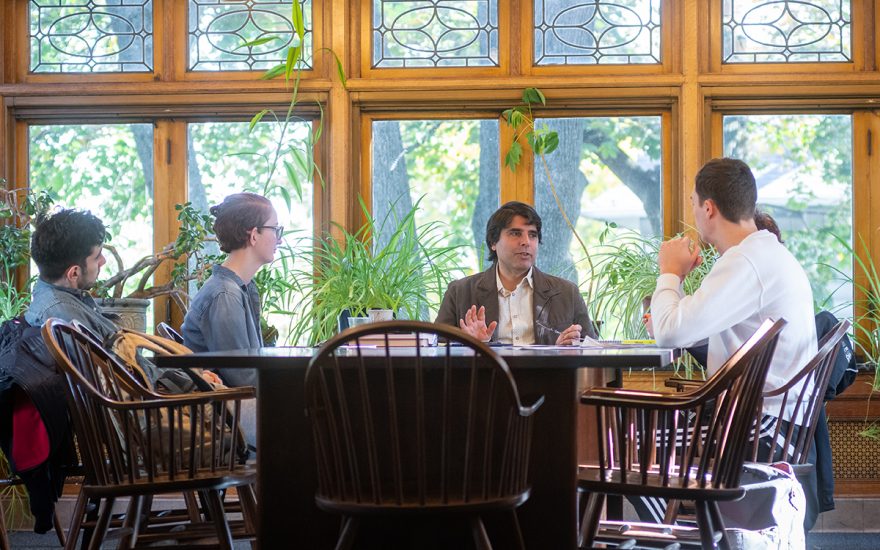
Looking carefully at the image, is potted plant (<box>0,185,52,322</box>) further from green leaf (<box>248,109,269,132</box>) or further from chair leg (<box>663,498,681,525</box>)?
chair leg (<box>663,498,681,525</box>)

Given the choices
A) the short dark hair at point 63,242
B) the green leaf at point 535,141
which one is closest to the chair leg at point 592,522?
the short dark hair at point 63,242

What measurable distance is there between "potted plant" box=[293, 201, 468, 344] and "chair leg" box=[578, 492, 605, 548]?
183cm

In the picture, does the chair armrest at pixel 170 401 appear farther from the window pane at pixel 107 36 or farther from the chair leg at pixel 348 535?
the window pane at pixel 107 36

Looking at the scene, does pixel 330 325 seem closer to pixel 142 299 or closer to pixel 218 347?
pixel 142 299

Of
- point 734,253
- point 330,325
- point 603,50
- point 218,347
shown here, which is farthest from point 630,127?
point 218,347

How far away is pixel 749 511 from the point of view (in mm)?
2867

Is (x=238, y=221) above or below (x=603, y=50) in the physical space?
below

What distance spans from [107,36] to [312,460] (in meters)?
3.41

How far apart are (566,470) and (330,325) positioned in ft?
7.60

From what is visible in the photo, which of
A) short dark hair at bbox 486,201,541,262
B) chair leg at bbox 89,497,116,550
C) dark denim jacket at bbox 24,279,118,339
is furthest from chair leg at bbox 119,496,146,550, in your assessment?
short dark hair at bbox 486,201,541,262

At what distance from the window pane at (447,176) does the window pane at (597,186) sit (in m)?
0.26

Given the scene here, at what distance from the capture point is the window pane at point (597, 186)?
5.25 meters

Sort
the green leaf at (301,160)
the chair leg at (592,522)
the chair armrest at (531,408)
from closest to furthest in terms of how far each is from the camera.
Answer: the chair armrest at (531,408) → the chair leg at (592,522) → the green leaf at (301,160)

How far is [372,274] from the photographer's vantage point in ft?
15.9
